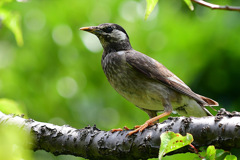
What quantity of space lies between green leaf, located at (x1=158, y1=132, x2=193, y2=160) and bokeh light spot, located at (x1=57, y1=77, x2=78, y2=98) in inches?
198

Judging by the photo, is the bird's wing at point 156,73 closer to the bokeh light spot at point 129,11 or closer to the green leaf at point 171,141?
the green leaf at point 171,141

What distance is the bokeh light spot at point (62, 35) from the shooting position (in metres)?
7.46

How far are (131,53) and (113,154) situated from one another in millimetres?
1880

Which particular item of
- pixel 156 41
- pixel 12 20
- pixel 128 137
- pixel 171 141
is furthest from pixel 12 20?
pixel 156 41

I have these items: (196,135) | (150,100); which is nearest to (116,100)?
(150,100)

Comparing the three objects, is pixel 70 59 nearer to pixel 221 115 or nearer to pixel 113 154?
pixel 113 154

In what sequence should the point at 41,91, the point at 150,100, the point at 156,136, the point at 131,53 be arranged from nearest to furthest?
the point at 156,136 < the point at 150,100 < the point at 131,53 < the point at 41,91

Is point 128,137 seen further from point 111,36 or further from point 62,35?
point 62,35

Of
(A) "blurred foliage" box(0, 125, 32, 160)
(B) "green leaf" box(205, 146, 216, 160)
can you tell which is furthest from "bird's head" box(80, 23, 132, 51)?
(A) "blurred foliage" box(0, 125, 32, 160)

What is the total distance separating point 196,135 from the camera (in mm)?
3000

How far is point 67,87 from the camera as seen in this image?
7.29 meters

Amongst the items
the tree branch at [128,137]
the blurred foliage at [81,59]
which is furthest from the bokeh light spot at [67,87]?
the tree branch at [128,137]

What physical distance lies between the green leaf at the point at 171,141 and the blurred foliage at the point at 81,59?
4534mm

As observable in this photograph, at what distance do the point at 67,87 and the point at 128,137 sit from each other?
4.01 meters
